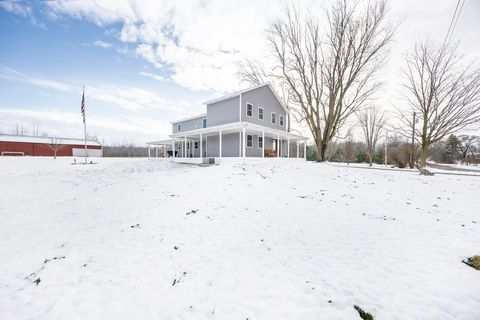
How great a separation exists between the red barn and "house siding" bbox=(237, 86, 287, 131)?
31.3 metres

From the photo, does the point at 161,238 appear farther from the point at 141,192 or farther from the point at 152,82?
the point at 152,82

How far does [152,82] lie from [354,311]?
24.2m

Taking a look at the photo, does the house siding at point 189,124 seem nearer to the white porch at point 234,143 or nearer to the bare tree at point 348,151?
the white porch at point 234,143

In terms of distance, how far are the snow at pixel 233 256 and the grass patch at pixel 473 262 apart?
0.40 feet

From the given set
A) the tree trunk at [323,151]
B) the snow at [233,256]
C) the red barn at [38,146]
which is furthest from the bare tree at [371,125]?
the red barn at [38,146]

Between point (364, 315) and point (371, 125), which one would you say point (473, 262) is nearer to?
point (364, 315)

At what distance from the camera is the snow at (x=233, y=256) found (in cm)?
270

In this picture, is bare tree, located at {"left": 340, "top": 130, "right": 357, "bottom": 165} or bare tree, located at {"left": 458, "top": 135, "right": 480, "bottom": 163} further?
bare tree, located at {"left": 458, "top": 135, "right": 480, "bottom": 163}

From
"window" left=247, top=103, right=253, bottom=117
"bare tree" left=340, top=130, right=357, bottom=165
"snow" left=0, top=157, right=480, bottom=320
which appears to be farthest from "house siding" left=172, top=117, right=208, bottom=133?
"bare tree" left=340, top=130, right=357, bottom=165

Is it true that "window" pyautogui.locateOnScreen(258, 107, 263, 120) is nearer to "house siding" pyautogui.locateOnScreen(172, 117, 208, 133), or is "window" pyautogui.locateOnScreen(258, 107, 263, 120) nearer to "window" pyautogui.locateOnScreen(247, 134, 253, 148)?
"window" pyautogui.locateOnScreen(247, 134, 253, 148)

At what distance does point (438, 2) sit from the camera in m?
8.02

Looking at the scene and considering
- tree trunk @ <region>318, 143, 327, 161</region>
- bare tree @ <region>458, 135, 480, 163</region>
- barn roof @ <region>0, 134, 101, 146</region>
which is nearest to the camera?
tree trunk @ <region>318, 143, 327, 161</region>

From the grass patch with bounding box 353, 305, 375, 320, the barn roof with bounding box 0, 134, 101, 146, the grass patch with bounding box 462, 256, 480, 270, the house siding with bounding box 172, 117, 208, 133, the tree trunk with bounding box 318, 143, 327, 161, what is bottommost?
the grass patch with bounding box 353, 305, 375, 320

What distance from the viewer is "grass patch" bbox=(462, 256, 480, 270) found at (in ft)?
11.5
